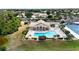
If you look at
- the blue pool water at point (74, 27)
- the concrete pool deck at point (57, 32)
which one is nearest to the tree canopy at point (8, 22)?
the concrete pool deck at point (57, 32)

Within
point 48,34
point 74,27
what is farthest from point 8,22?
point 74,27

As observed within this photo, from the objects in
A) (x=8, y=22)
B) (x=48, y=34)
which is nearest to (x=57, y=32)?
(x=48, y=34)

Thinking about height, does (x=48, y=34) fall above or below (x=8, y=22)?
below

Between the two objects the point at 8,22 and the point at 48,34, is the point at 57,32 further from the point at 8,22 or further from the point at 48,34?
the point at 8,22

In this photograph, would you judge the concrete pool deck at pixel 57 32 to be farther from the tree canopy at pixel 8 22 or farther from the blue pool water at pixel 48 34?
the tree canopy at pixel 8 22

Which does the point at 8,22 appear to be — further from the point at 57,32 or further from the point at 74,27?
the point at 74,27

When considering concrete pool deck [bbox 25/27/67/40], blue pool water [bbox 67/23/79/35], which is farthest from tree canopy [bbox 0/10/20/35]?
blue pool water [bbox 67/23/79/35]

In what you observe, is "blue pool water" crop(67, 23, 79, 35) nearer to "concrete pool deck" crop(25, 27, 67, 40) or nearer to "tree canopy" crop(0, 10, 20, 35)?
"concrete pool deck" crop(25, 27, 67, 40)
